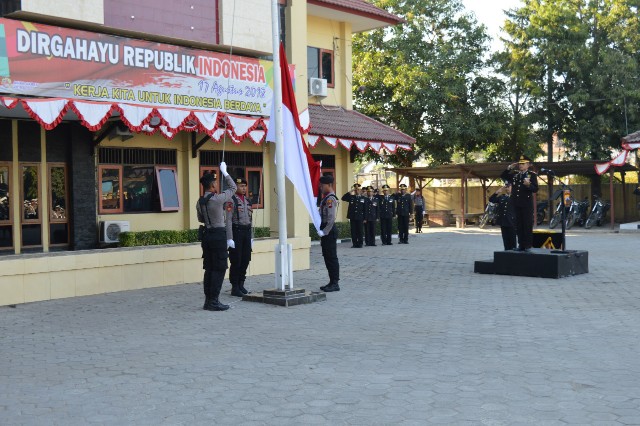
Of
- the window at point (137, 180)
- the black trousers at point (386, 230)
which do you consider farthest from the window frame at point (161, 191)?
the black trousers at point (386, 230)

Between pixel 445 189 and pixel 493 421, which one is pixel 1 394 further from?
pixel 445 189

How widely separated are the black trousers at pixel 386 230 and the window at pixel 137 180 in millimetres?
6669

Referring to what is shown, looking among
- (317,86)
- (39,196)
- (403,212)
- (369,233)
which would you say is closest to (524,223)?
(369,233)

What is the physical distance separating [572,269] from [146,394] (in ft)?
32.0

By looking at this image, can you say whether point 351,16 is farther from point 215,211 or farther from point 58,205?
point 215,211

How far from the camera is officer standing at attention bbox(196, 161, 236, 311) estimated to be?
10.3 meters

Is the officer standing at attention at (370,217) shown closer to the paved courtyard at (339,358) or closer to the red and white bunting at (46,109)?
the paved courtyard at (339,358)

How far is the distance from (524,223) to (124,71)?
773cm

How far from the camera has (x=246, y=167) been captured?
822 inches

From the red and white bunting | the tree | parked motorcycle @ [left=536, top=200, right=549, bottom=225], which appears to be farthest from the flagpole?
parked motorcycle @ [left=536, top=200, right=549, bottom=225]

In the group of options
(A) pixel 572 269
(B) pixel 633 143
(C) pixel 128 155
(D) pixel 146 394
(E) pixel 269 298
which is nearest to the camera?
(D) pixel 146 394

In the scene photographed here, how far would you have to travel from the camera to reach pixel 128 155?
699 inches

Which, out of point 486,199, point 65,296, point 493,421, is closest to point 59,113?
point 65,296

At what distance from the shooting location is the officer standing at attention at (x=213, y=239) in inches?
407
